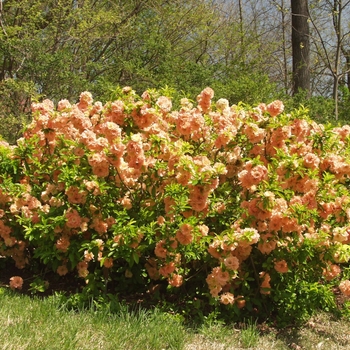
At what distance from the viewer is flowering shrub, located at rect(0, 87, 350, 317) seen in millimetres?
3264

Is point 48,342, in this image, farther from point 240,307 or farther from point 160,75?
point 160,75

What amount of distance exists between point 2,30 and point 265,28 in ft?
40.6

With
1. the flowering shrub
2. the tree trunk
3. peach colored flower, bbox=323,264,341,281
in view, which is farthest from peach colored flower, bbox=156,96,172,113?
the tree trunk

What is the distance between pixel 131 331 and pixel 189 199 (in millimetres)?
913

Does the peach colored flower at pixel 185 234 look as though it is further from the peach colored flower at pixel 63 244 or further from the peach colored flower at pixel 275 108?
the peach colored flower at pixel 275 108

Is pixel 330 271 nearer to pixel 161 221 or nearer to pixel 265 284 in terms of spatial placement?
pixel 265 284

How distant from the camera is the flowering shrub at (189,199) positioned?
326 cm

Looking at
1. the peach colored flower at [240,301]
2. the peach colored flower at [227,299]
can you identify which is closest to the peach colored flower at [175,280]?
the peach colored flower at [227,299]

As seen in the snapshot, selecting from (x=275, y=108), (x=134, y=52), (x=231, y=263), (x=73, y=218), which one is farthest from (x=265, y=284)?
(x=134, y=52)

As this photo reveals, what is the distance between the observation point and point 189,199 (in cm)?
332

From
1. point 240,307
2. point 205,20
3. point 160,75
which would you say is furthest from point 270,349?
point 205,20

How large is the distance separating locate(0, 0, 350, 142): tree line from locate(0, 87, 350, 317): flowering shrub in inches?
140

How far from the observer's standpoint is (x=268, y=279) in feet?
11.5

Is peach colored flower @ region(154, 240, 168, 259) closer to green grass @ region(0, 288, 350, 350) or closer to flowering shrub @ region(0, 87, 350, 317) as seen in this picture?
flowering shrub @ region(0, 87, 350, 317)
